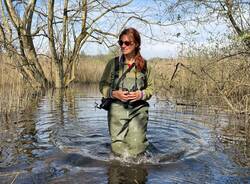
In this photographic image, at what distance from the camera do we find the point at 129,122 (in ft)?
17.6

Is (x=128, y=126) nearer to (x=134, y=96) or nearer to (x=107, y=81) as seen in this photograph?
(x=134, y=96)

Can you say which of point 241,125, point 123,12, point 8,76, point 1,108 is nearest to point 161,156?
point 241,125

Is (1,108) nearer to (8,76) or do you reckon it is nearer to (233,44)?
(8,76)

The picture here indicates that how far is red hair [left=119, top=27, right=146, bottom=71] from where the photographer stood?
5.16 metres

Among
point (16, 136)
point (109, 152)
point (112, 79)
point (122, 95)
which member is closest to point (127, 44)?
point (112, 79)

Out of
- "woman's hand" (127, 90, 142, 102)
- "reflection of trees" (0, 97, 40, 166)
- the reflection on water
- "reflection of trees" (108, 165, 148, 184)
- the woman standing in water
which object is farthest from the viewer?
"reflection of trees" (0, 97, 40, 166)

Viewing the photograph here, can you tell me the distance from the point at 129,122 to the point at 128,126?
0.20 ft

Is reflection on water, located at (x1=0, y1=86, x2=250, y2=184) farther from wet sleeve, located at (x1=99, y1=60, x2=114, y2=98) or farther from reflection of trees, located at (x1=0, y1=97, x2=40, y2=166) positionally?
wet sleeve, located at (x1=99, y1=60, x2=114, y2=98)

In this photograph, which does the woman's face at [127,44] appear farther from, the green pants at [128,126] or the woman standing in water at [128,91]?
the green pants at [128,126]

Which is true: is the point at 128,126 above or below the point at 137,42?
below

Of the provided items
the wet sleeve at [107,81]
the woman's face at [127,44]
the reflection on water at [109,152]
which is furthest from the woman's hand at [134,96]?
the reflection on water at [109,152]

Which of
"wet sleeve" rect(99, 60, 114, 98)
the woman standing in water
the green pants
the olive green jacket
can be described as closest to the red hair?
the woman standing in water

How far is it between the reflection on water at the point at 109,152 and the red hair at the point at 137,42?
4.58 feet

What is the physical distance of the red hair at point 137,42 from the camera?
5156mm
